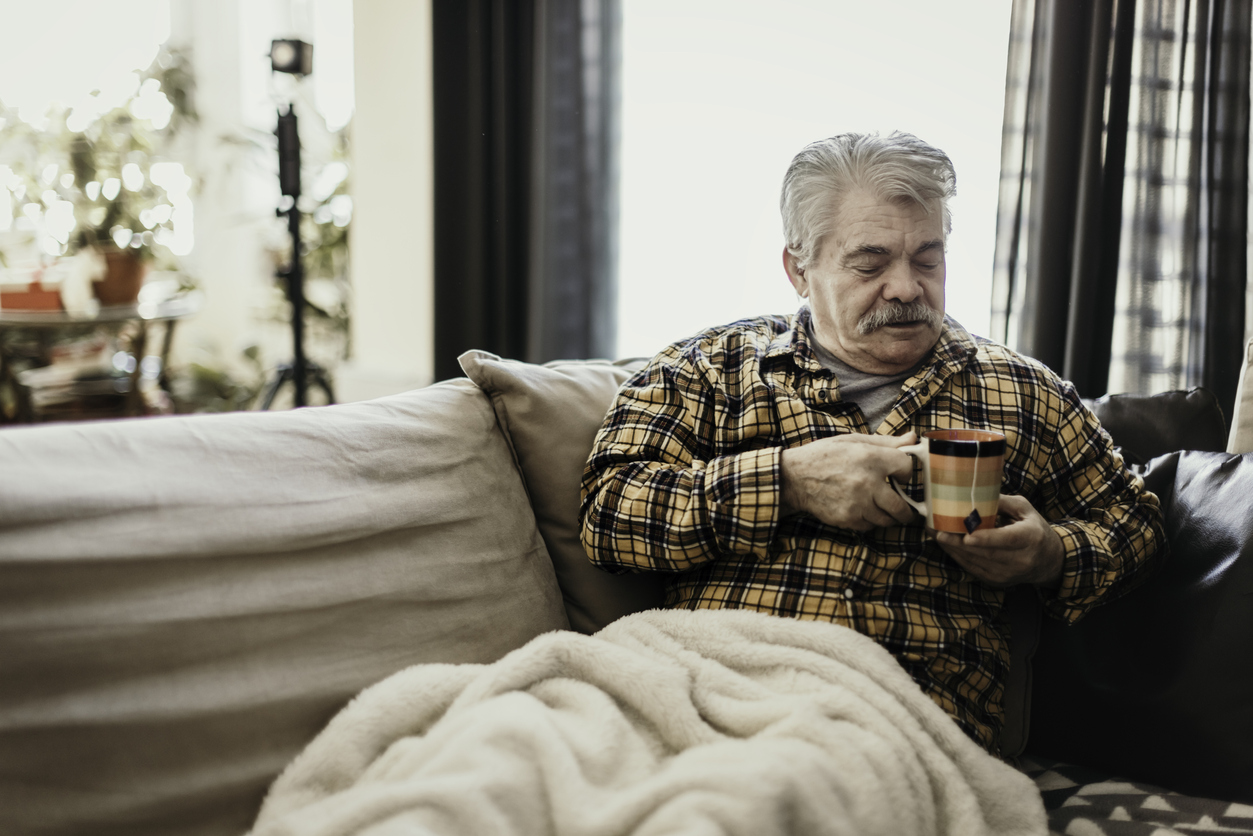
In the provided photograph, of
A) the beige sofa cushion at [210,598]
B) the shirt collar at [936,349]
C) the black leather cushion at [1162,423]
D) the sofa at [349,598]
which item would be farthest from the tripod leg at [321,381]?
the black leather cushion at [1162,423]

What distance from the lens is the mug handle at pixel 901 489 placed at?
1023mm

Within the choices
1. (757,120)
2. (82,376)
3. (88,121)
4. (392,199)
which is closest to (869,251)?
(757,120)

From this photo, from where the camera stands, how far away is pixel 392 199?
10.4 ft

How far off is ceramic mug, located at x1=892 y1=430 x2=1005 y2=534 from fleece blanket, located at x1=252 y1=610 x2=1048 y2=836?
175mm

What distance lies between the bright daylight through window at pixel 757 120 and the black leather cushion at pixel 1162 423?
86 cm

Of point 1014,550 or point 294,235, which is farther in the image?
point 294,235

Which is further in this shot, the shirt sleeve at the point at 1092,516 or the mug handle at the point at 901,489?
the shirt sleeve at the point at 1092,516

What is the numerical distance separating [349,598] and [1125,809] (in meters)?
0.96

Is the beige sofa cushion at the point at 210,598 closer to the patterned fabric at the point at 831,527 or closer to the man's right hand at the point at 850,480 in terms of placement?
the patterned fabric at the point at 831,527

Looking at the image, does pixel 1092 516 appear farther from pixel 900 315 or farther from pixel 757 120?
pixel 757 120

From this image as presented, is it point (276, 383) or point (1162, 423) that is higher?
point (1162, 423)

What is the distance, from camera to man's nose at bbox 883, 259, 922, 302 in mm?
1255

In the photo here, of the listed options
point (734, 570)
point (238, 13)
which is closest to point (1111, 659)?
point (734, 570)

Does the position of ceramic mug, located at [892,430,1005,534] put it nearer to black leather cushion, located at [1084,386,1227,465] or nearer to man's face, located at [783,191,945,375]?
man's face, located at [783,191,945,375]
